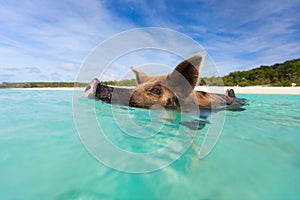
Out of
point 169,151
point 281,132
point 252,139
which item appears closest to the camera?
point 169,151

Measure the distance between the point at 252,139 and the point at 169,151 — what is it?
151 centimetres

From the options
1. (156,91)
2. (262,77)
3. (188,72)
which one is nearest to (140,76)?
(156,91)

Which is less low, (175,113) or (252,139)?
(175,113)

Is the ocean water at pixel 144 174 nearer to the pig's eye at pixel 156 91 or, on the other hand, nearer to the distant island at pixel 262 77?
the pig's eye at pixel 156 91

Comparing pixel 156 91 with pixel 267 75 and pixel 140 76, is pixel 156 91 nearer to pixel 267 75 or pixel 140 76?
pixel 140 76

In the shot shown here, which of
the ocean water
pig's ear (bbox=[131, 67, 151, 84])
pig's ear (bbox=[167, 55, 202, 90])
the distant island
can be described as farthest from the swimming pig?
the distant island

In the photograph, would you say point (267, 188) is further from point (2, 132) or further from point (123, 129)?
point (2, 132)

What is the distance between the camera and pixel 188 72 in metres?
3.34

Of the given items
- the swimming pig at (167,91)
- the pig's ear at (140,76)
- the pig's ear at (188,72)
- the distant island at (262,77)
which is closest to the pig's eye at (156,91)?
the swimming pig at (167,91)

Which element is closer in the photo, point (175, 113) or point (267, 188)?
point (267, 188)

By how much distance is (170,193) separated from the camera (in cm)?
120

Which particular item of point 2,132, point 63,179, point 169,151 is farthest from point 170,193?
point 2,132

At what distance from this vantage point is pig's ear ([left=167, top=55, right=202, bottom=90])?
9.88 feet

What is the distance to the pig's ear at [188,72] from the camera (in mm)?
3012
